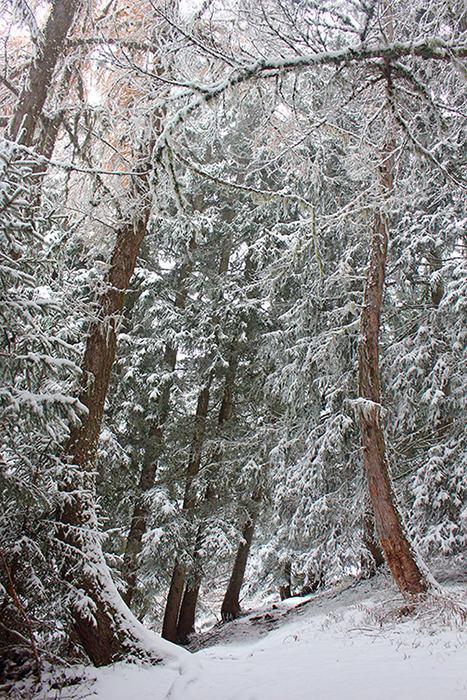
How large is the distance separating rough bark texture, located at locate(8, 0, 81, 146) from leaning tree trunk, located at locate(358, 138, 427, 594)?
3986mm

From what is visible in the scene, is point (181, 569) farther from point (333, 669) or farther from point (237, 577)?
point (333, 669)

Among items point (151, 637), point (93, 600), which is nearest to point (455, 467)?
point (151, 637)

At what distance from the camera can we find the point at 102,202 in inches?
171

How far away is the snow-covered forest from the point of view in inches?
141

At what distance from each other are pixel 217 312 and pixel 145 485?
4509mm

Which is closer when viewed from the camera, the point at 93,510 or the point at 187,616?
the point at 93,510

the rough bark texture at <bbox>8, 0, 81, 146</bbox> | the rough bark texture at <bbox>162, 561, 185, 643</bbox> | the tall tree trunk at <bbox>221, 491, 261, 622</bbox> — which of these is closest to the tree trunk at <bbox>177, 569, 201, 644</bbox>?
the rough bark texture at <bbox>162, 561, 185, 643</bbox>

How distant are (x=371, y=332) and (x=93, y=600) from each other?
529 cm

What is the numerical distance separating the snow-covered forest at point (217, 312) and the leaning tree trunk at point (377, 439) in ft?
0.12

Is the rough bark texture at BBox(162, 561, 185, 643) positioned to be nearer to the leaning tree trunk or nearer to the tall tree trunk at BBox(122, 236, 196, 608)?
the tall tree trunk at BBox(122, 236, 196, 608)

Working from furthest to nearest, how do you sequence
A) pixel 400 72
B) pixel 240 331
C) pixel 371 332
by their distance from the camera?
pixel 240 331
pixel 371 332
pixel 400 72

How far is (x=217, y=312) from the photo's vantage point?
10852mm

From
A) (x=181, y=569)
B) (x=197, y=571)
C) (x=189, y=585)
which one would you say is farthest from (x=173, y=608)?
(x=181, y=569)

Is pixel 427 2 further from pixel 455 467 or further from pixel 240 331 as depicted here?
pixel 240 331
